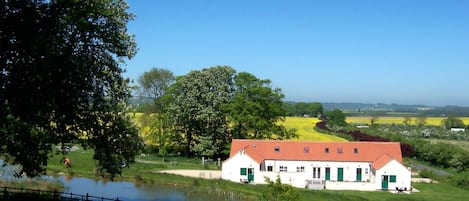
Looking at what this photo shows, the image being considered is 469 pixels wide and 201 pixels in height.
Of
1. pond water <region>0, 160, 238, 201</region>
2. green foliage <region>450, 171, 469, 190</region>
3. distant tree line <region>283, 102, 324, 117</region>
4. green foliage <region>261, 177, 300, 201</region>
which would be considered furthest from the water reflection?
distant tree line <region>283, 102, 324, 117</region>

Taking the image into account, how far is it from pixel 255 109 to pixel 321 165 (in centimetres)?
1194

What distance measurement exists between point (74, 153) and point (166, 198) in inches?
893

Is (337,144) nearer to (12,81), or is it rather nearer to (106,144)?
(106,144)

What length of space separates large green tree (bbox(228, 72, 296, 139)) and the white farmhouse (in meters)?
8.47

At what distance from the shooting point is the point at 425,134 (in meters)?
94.9

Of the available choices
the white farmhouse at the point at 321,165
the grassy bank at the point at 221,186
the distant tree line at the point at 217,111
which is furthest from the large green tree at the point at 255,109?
the white farmhouse at the point at 321,165

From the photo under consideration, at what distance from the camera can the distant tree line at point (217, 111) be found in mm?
51250

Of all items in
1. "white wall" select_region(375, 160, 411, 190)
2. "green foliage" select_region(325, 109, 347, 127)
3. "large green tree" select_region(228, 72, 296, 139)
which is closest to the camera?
"white wall" select_region(375, 160, 411, 190)

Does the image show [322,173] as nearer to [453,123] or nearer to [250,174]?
[250,174]

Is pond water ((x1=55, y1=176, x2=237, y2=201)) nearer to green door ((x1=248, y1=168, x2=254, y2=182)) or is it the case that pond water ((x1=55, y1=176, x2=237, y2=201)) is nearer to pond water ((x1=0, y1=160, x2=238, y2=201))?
pond water ((x1=0, y1=160, x2=238, y2=201))

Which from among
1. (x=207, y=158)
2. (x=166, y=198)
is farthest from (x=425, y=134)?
(x=166, y=198)

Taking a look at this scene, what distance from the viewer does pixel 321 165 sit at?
41.0 meters

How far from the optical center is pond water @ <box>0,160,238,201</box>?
32000mm

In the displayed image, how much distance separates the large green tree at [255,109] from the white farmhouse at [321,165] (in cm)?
847
